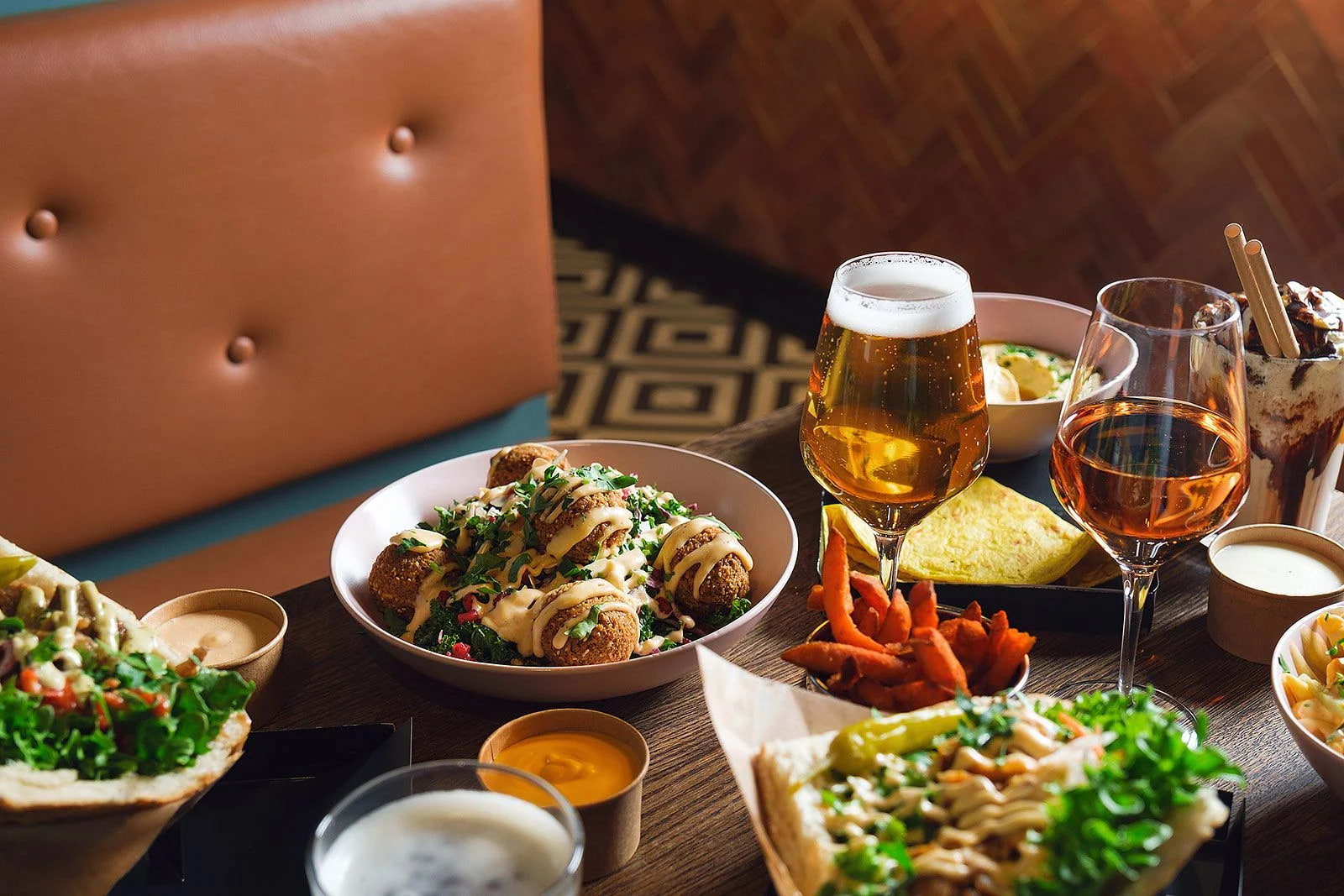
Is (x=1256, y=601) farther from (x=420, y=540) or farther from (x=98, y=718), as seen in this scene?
(x=98, y=718)

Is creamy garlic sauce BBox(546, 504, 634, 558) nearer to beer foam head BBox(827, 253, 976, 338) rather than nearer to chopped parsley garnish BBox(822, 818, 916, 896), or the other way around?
beer foam head BBox(827, 253, 976, 338)

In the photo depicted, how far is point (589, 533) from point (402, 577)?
0.62ft

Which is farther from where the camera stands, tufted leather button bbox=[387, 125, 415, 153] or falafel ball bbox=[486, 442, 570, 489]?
tufted leather button bbox=[387, 125, 415, 153]

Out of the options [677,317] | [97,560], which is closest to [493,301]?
[97,560]

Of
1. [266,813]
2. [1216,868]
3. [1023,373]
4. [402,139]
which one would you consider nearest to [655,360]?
[402,139]

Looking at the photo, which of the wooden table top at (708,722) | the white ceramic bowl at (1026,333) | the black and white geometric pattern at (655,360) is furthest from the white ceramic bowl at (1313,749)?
the black and white geometric pattern at (655,360)

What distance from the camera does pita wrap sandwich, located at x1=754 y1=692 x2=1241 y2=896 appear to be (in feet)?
2.28

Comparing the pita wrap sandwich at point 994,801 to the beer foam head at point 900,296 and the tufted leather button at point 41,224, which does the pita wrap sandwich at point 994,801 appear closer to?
the beer foam head at point 900,296

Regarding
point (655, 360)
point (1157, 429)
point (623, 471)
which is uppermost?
point (1157, 429)

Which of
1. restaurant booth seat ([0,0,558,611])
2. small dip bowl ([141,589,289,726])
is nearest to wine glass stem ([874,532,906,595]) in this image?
small dip bowl ([141,589,289,726])

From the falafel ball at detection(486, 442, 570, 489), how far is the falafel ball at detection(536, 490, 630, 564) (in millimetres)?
147

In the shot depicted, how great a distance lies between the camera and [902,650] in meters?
0.99

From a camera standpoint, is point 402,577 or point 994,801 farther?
point 402,577

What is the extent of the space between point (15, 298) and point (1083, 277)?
265cm
